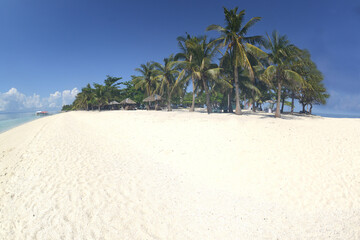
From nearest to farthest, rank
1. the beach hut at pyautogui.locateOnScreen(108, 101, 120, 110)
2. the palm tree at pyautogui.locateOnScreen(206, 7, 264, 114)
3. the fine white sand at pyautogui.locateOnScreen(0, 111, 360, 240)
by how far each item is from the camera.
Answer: the fine white sand at pyautogui.locateOnScreen(0, 111, 360, 240)
the palm tree at pyautogui.locateOnScreen(206, 7, 264, 114)
the beach hut at pyautogui.locateOnScreen(108, 101, 120, 110)

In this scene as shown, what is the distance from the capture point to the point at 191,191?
486 centimetres

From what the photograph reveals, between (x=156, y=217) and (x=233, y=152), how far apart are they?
4.75 meters

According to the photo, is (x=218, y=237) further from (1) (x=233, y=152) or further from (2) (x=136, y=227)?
(1) (x=233, y=152)

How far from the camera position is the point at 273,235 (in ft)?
11.0

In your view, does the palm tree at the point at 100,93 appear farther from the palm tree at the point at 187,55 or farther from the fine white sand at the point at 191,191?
the fine white sand at the point at 191,191

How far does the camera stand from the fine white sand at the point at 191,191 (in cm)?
341

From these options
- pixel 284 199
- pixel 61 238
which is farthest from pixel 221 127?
pixel 61 238

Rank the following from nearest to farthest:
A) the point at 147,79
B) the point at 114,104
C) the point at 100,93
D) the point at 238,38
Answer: the point at 238,38 → the point at 147,79 → the point at 100,93 → the point at 114,104

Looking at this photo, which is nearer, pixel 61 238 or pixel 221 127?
pixel 61 238

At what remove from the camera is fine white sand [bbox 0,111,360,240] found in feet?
11.2

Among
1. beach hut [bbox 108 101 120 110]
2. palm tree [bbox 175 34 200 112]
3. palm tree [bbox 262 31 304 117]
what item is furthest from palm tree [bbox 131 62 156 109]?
palm tree [bbox 262 31 304 117]

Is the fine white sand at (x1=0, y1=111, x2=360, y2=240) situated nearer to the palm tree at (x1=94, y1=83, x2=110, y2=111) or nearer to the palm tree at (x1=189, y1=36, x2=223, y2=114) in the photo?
the palm tree at (x1=189, y1=36, x2=223, y2=114)

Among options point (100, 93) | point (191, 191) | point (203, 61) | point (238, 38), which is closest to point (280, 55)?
point (238, 38)

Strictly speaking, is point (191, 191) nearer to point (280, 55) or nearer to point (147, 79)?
point (280, 55)
